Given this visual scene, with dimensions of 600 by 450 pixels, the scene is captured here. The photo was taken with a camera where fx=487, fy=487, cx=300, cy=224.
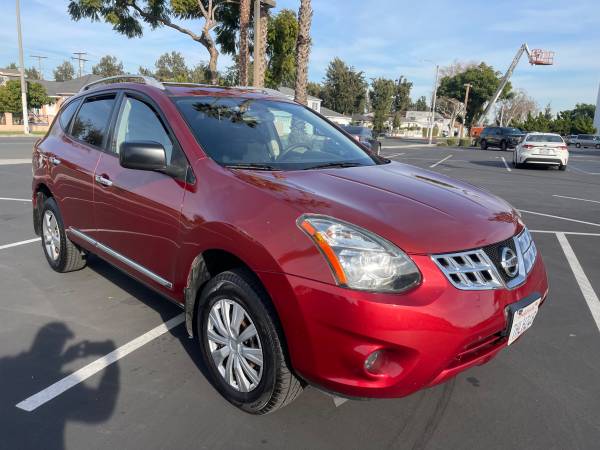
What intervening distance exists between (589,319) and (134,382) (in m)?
3.58

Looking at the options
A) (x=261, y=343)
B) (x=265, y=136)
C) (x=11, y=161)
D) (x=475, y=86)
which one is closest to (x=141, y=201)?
(x=265, y=136)

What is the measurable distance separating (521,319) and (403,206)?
0.82m

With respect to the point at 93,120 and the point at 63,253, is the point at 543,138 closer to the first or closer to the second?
the point at 93,120

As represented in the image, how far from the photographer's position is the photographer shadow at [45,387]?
2440 millimetres

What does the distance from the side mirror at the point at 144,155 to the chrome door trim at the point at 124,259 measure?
2.42ft

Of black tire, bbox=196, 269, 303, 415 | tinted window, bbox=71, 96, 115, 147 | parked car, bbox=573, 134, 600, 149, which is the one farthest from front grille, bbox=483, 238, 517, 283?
parked car, bbox=573, 134, 600, 149

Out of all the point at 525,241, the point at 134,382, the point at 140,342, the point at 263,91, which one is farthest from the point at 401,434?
the point at 263,91

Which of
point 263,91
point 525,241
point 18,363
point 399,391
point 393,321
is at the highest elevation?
point 263,91

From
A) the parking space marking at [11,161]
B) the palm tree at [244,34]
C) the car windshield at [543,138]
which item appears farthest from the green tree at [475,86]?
the parking space marking at [11,161]

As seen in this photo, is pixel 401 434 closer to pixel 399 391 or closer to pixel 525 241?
pixel 399 391

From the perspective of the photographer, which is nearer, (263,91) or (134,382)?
(134,382)

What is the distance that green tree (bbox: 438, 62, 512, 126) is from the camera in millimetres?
67062

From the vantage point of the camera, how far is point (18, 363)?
123 inches

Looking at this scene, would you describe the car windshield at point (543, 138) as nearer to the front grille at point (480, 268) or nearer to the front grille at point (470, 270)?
the front grille at point (480, 268)
